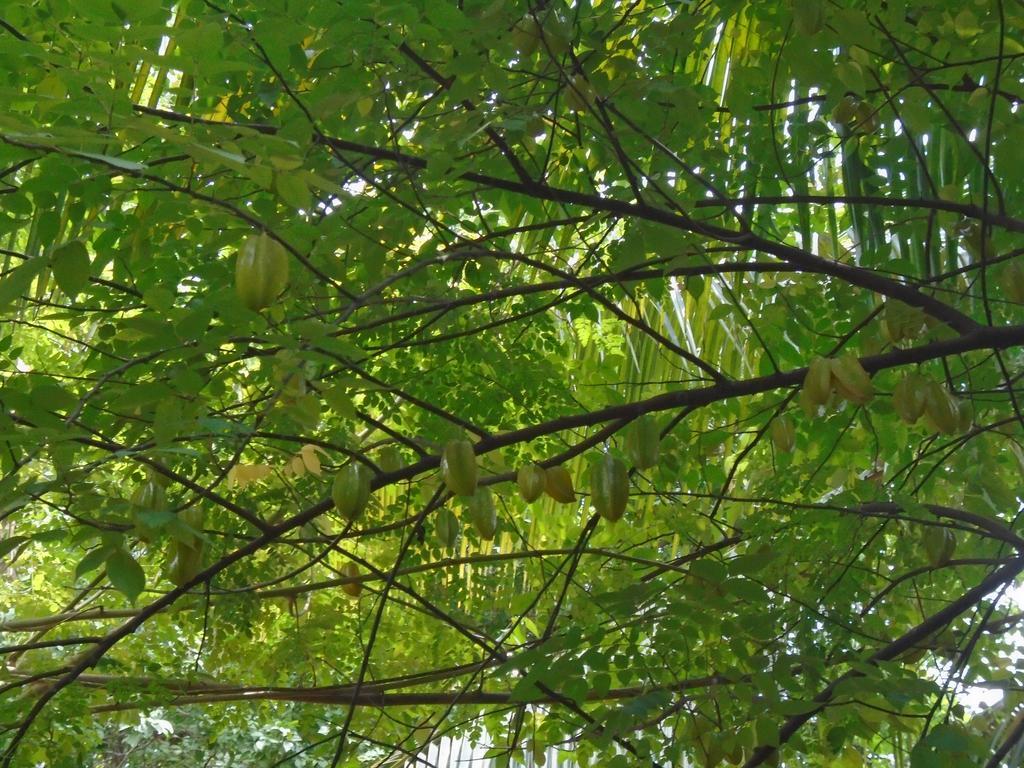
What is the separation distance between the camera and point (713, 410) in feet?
10.8

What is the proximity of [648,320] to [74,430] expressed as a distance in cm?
308

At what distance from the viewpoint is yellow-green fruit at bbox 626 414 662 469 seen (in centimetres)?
199

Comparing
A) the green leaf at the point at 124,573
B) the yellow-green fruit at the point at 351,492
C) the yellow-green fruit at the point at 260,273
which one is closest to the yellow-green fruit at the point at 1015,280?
the yellow-green fruit at the point at 351,492

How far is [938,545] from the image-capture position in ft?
7.67

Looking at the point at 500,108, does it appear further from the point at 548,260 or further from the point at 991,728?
the point at 991,728

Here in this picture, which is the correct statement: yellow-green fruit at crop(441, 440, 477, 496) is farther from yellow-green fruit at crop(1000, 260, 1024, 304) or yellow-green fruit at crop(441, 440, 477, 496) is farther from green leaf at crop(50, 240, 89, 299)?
yellow-green fruit at crop(1000, 260, 1024, 304)

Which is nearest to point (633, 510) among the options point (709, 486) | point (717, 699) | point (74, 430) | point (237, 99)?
point (709, 486)

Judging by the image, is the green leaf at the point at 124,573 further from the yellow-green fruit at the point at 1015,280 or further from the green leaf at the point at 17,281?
the yellow-green fruit at the point at 1015,280

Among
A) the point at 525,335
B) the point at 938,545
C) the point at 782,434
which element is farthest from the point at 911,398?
the point at 525,335

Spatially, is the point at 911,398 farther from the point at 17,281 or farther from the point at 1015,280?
the point at 17,281

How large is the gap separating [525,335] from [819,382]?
200cm

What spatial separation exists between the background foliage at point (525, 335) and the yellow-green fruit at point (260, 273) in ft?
0.19

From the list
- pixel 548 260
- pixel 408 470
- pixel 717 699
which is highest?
pixel 548 260

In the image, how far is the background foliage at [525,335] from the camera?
157 cm
